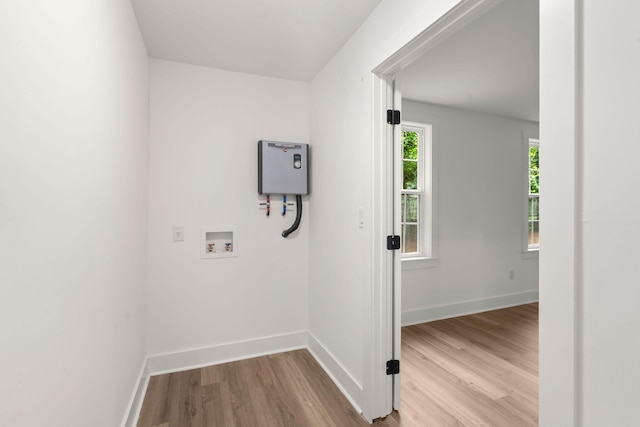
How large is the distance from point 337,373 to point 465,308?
226cm

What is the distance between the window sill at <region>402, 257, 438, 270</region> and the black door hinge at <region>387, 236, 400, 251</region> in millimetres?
1661

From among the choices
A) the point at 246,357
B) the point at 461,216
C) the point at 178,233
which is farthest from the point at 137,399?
the point at 461,216

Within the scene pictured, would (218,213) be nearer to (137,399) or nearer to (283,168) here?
(283,168)

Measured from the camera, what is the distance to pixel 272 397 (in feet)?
7.11

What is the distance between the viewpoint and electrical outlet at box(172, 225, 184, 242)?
255cm

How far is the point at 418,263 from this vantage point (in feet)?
11.8

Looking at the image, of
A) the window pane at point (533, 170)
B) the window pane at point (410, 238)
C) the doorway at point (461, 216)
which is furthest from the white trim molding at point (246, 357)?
the window pane at point (533, 170)

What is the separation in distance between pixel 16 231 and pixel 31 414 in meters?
0.46

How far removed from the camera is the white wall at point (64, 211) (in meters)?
0.71

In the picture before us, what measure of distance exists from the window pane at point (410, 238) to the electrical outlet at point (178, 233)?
8.02ft
